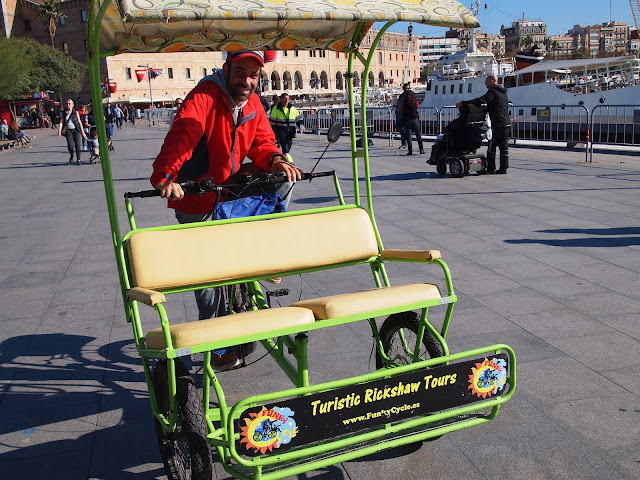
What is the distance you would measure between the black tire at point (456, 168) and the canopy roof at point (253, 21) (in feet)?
28.8

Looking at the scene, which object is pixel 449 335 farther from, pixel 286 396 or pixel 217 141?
pixel 286 396

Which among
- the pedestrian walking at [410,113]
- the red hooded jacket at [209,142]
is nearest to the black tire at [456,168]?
the pedestrian walking at [410,113]

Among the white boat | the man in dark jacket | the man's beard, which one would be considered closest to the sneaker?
the man's beard

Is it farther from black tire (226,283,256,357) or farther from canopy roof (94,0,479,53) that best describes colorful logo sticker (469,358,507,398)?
black tire (226,283,256,357)

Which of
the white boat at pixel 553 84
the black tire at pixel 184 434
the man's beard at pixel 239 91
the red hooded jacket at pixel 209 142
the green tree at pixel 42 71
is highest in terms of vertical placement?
the green tree at pixel 42 71

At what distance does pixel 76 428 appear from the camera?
3908 millimetres

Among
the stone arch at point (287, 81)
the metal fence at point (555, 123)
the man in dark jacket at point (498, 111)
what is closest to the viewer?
the man in dark jacket at point (498, 111)

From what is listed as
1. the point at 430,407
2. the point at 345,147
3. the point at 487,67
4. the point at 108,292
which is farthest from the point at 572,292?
the point at 487,67

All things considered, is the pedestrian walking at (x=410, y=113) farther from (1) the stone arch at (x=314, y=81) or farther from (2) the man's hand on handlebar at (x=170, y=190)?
(1) the stone arch at (x=314, y=81)

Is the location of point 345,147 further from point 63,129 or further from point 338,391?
point 338,391

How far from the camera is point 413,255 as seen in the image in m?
3.83

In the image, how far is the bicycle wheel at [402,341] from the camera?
354cm

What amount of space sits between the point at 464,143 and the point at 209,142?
9.76m

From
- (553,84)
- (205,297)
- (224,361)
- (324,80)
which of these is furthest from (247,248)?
(324,80)
